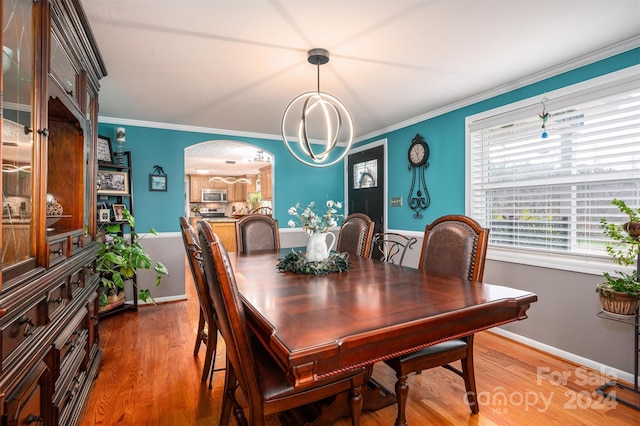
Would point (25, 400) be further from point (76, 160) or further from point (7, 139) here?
point (76, 160)

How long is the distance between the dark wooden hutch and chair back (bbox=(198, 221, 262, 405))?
1.82ft

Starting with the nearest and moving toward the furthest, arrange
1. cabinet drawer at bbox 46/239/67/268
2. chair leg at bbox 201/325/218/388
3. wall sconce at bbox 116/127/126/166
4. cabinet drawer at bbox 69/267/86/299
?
cabinet drawer at bbox 46/239/67/268 < cabinet drawer at bbox 69/267/86/299 < chair leg at bbox 201/325/218/388 < wall sconce at bbox 116/127/126/166

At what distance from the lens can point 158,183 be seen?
13.5ft

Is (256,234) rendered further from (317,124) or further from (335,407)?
(335,407)

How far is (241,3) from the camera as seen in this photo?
1744mm

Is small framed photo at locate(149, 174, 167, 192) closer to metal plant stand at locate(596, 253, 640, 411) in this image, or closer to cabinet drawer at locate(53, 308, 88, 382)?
cabinet drawer at locate(53, 308, 88, 382)

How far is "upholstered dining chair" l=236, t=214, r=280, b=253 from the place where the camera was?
10.6 ft

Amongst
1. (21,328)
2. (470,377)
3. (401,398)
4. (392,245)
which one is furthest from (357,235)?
(21,328)

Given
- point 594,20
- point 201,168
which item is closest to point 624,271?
point 594,20

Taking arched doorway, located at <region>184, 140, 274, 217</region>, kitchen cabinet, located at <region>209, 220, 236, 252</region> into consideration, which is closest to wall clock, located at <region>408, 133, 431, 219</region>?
kitchen cabinet, located at <region>209, 220, 236, 252</region>

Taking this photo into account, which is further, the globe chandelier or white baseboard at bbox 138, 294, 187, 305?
white baseboard at bbox 138, 294, 187, 305

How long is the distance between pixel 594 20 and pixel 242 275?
259 centimetres

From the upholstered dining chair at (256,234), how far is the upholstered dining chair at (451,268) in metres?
1.67

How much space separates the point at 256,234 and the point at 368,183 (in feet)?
7.13
